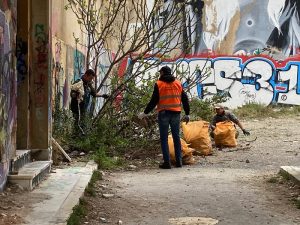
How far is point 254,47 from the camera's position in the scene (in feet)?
76.9

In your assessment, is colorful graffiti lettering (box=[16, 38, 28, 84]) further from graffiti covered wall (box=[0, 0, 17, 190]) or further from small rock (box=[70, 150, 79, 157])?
small rock (box=[70, 150, 79, 157])

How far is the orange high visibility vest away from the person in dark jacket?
152 cm

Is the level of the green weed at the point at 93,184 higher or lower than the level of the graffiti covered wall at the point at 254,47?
lower

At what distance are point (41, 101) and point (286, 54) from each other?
16.6 meters

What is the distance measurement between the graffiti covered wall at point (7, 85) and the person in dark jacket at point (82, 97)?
3344 mm

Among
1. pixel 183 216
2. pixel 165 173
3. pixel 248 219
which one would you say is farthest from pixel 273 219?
pixel 165 173

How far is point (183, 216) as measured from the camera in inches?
252

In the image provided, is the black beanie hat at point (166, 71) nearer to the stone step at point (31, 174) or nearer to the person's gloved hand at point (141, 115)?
the person's gloved hand at point (141, 115)

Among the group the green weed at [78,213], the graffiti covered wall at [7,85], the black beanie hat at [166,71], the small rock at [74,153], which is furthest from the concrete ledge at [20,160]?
the black beanie hat at [166,71]

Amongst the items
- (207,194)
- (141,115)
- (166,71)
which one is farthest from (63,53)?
(207,194)

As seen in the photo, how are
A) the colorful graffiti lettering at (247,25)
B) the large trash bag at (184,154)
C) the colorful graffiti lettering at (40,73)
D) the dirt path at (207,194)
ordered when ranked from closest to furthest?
the dirt path at (207,194) → the colorful graffiti lettering at (40,73) → the large trash bag at (184,154) → the colorful graffiti lettering at (247,25)

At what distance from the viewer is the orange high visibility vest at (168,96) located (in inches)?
406

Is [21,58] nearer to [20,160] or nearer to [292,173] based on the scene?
[20,160]

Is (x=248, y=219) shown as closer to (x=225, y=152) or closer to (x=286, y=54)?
(x=225, y=152)
